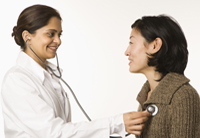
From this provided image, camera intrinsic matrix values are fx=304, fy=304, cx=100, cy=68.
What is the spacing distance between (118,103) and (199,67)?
2.87ft

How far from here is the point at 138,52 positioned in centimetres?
166

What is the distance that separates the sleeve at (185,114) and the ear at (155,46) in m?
0.27

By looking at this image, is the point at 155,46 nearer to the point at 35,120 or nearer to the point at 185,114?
the point at 185,114

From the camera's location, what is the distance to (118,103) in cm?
304

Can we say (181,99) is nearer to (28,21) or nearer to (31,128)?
(31,128)

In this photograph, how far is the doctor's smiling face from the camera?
173cm

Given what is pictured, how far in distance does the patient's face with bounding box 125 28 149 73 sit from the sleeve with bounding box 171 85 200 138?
10.8 inches

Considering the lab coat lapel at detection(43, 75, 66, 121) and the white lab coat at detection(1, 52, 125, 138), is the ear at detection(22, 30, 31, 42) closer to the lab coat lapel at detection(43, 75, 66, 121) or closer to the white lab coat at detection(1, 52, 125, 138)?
the white lab coat at detection(1, 52, 125, 138)

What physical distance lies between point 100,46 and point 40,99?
1.65m

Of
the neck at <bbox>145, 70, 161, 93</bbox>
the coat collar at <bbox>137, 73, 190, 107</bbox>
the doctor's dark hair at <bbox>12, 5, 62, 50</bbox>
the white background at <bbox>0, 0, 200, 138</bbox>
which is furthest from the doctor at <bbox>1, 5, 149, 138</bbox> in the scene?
the white background at <bbox>0, 0, 200, 138</bbox>

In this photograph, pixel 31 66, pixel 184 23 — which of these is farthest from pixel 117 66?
pixel 31 66

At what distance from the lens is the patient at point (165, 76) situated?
57.1 inches

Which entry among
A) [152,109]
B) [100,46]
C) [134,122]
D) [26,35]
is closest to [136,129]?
[134,122]

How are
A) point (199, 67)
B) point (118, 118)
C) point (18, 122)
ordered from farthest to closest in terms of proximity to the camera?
point (199, 67) < point (18, 122) < point (118, 118)
